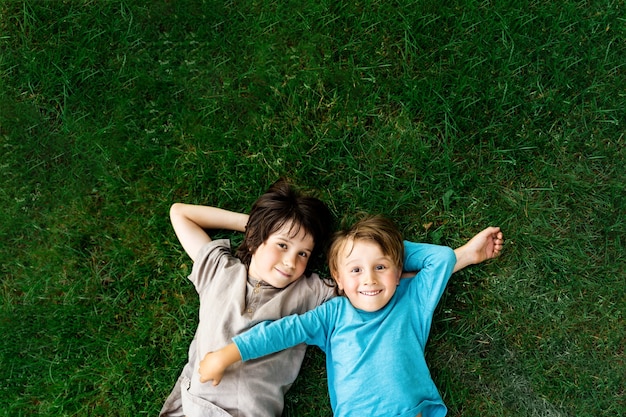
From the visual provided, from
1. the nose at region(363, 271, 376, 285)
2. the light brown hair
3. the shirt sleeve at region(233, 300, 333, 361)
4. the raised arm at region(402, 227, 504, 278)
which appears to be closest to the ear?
the light brown hair

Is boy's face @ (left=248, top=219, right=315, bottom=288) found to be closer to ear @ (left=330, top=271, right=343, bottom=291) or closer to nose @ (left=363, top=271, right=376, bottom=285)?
ear @ (left=330, top=271, right=343, bottom=291)

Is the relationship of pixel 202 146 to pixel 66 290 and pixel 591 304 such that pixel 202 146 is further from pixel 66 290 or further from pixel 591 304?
pixel 591 304

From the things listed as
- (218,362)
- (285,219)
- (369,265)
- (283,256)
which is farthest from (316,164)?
(218,362)

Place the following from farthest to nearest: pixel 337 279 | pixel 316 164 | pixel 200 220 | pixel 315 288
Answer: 1. pixel 316 164
2. pixel 200 220
3. pixel 315 288
4. pixel 337 279

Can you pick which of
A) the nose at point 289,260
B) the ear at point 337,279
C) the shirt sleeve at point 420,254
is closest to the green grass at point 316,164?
the shirt sleeve at point 420,254

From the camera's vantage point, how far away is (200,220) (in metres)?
3.42

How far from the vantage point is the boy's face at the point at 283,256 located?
3.08 m

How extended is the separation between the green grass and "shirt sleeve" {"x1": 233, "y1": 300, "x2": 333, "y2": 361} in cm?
36

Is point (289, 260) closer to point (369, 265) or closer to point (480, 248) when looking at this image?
point (369, 265)

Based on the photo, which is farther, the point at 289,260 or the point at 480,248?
the point at 480,248

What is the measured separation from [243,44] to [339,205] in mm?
1302

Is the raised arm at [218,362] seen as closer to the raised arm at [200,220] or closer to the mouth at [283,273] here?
the mouth at [283,273]

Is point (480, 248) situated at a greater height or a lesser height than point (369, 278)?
lesser

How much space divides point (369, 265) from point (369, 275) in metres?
0.06
